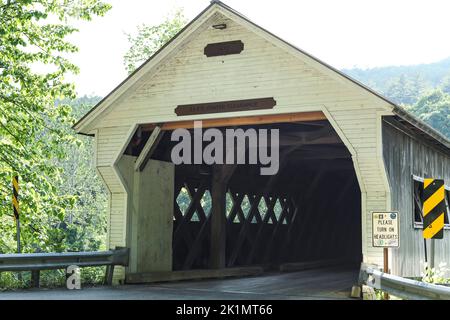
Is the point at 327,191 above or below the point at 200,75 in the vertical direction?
below

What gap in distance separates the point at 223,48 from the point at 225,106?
41.3 inches

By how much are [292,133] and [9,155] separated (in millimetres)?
6745

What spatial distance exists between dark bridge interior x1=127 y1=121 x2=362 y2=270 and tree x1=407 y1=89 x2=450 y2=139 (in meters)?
46.3

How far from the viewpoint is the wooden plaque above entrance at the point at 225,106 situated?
1126 cm

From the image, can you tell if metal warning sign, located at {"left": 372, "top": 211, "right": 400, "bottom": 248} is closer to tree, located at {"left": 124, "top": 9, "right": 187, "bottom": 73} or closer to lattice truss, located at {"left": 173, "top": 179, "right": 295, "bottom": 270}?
lattice truss, located at {"left": 173, "top": 179, "right": 295, "bottom": 270}

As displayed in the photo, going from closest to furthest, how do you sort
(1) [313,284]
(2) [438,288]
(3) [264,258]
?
(2) [438,288] < (1) [313,284] < (3) [264,258]

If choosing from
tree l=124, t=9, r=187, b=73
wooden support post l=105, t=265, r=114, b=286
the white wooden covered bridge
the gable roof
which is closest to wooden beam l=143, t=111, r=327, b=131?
the white wooden covered bridge

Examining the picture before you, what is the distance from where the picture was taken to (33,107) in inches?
617

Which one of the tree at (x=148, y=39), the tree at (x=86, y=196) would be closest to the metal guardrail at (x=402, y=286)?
the tree at (x=148, y=39)

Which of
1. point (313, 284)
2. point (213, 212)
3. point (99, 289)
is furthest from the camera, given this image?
point (213, 212)

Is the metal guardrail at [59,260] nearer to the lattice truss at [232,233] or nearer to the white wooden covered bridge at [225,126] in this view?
the white wooden covered bridge at [225,126]

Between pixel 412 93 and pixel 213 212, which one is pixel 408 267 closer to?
pixel 213 212
